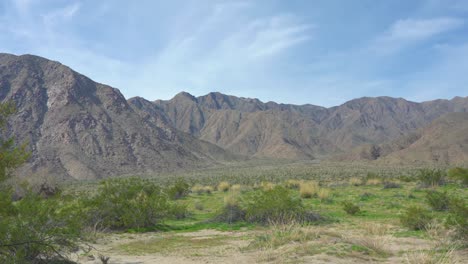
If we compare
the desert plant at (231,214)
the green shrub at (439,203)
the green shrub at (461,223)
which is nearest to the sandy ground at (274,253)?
the green shrub at (461,223)

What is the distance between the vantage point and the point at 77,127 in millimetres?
88188

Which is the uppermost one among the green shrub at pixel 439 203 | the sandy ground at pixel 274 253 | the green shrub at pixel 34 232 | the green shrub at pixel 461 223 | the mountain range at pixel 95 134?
the mountain range at pixel 95 134

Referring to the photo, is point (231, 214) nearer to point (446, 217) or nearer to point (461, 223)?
point (446, 217)

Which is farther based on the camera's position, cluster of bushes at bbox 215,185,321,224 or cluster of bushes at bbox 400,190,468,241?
cluster of bushes at bbox 215,185,321,224

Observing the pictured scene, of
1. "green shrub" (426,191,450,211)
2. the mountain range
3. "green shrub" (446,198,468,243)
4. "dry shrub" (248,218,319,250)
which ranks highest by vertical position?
the mountain range

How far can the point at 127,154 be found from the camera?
8888 centimetres

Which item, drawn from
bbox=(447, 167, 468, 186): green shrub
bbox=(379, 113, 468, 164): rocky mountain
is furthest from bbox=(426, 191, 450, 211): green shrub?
bbox=(379, 113, 468, 164): rocky mountain

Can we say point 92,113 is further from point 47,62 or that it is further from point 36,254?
point 36,254

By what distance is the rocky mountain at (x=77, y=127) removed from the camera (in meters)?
79.4

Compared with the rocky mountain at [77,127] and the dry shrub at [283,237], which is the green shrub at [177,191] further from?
the rocky mountain at [77,127]

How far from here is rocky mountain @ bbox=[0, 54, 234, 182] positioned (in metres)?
79.4

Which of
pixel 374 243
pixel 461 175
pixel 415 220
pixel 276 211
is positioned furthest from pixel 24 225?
pixel 461 175

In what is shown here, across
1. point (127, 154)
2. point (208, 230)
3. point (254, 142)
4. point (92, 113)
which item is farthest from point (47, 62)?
point (208, 230)

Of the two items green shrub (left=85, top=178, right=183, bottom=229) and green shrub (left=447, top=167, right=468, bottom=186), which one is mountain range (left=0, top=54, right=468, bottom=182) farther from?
green shrub (left=85, top=178, right=183, bottom=229)
